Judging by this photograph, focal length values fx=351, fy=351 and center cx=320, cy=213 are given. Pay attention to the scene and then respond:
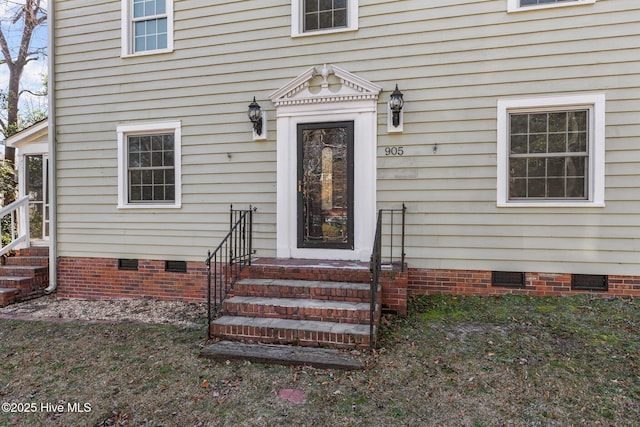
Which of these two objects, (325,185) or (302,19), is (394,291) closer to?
(325,185)

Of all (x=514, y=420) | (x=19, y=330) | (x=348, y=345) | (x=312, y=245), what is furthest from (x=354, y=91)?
(x=19, y=330)

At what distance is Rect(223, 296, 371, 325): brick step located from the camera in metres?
3.68

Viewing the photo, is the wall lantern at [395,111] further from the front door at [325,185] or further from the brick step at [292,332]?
the brick step at [292,332]

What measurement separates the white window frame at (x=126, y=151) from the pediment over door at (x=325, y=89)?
1788 mm

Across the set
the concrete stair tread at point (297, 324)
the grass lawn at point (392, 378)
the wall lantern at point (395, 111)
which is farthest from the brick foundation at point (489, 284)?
the wall lantern at point (395, 111)

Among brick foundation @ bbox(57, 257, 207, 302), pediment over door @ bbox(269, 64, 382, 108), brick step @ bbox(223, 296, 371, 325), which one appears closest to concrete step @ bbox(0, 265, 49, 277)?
brick foundation @ bbox(57, 257, 207, 302)

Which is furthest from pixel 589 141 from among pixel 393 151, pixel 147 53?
pixel 147 53

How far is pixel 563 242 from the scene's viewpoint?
14.5 ft

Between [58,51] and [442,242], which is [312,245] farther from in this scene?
[58,51]

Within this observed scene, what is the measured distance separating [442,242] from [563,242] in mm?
1446

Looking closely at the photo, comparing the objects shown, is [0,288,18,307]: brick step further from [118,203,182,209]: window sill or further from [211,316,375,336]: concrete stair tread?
[211,316,375,336]: concrete stair tread

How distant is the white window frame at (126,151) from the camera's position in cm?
568

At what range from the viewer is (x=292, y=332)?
354 cm

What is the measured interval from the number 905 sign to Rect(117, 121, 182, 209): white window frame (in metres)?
3.28
